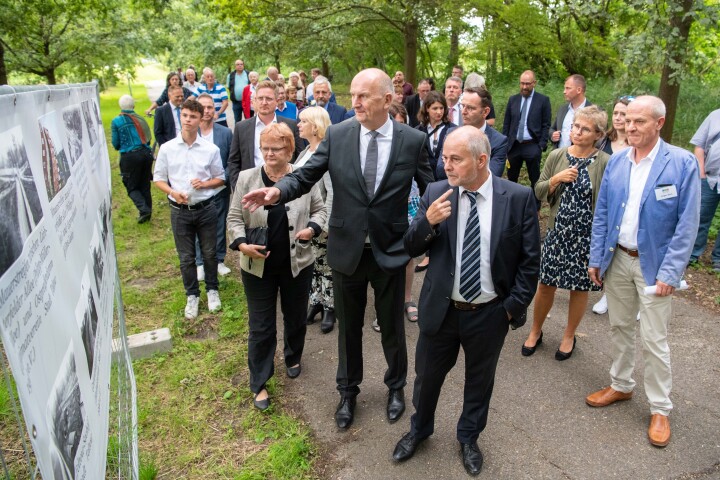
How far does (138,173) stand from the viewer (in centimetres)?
810

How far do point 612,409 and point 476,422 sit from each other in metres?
1.28

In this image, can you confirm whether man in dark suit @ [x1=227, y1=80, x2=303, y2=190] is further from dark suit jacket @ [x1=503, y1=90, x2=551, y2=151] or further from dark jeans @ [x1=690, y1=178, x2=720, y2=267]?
dark jeans @ [x1=690, y1=178, x2=720, y2=267]

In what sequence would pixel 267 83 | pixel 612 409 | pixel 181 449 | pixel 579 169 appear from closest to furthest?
pixel 181 449, pixel 612 409, pixel 579 169, pixel 267 83

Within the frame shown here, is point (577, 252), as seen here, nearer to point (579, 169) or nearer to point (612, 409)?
point (579, 169)

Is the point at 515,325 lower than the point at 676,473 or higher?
higher

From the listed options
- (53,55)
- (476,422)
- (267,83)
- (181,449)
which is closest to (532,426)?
(476,422)

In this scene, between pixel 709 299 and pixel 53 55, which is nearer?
pixel 709 299

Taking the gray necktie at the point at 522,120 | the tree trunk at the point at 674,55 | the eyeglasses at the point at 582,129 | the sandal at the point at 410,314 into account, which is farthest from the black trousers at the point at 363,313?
the tree trunk at the point at 674,55

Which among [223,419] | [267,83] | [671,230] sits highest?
[267,83]

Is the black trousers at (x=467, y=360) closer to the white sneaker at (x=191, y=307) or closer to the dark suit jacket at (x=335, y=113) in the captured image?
the white sneaker at (x=191, y=307)

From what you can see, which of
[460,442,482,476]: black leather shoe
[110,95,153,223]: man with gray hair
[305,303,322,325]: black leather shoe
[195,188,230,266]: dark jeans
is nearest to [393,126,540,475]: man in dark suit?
[460,442,482,476]: black leather shoe

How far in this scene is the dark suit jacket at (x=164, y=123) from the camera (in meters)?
7.35

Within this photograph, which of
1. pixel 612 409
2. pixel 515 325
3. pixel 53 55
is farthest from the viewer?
pixel 53 55

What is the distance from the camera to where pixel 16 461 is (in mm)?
3088
